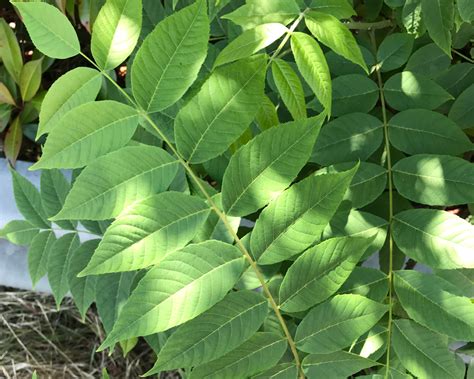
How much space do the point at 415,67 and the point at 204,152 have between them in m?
0.41

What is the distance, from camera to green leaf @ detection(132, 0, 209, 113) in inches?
21.7

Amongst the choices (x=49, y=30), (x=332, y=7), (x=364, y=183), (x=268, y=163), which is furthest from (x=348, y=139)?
(x=49, y=30)

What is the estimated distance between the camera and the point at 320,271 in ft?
1.91

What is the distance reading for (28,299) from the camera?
5.29 feet

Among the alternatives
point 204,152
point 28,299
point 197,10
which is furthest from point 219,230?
point 28,299

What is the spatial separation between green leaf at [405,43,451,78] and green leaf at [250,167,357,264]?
0.38 metres

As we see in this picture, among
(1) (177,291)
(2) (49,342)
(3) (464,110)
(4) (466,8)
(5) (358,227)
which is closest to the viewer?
(1) (177,291)

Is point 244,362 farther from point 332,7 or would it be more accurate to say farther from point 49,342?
point 49,342

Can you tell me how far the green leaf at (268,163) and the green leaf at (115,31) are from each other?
0.16 metres

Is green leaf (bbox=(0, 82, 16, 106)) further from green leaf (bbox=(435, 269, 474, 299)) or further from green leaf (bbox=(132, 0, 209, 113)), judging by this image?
green leaf (bbox=(435, 269, 474, 299))

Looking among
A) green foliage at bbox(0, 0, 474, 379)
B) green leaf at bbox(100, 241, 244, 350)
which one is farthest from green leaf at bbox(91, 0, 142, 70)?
green leaf at bbox(100, 241, 244, 350)

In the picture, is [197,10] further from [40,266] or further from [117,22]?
[40,266]

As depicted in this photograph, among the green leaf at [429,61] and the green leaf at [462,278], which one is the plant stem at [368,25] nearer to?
the green leaf at [429,61]

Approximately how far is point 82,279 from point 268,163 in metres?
0.37
